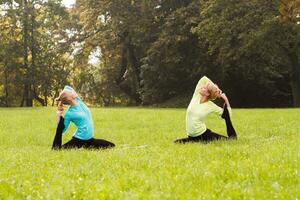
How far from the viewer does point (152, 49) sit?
51344 mm

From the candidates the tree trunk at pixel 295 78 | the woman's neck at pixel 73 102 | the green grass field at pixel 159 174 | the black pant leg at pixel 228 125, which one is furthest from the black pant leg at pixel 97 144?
the tree trunk at pixel 295 78

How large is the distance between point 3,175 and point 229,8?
36.6 meters

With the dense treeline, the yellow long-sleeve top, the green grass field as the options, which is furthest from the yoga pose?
the dense treeline

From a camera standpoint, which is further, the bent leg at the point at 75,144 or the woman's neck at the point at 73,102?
the woman's neck at the point at 73,102

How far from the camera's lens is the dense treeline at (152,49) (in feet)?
140

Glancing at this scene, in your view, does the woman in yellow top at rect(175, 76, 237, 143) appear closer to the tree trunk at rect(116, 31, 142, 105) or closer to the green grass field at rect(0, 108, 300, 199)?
the green grass field at rect(0, 108, 300, 199)

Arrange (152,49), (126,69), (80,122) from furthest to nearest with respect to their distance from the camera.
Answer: (126,69) → (152,49) → (80,122)

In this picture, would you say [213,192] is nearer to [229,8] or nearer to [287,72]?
[229,8]

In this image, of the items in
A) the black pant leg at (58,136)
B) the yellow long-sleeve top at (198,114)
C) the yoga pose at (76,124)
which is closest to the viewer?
the black pant leg at (58,136)

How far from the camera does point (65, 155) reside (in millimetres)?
11688

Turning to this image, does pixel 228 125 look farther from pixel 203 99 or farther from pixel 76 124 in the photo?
pixel 76 124

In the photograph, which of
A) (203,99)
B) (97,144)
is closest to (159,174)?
(97,144)

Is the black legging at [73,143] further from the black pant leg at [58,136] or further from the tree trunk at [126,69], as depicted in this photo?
the tree trunk at [126,69]

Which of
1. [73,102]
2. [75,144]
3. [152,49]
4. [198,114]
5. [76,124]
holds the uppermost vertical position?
[152,49]
